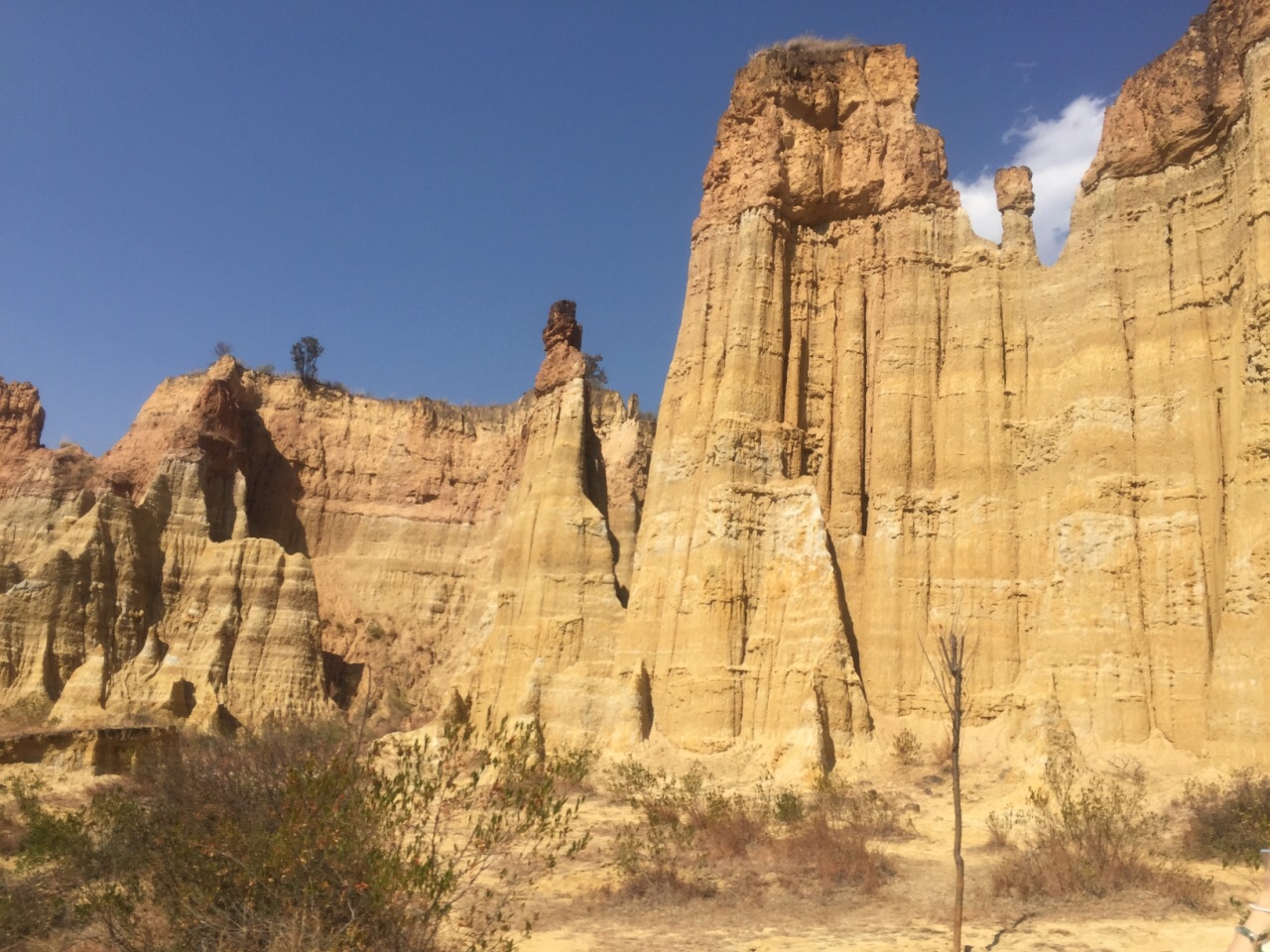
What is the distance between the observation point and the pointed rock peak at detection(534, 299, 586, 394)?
4172cm

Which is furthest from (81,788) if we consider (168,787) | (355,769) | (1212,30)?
(1212,30)

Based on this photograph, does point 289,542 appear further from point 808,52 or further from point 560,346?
point 808,52

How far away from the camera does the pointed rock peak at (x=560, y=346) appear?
41.7m

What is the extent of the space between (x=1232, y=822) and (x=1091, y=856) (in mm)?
3309

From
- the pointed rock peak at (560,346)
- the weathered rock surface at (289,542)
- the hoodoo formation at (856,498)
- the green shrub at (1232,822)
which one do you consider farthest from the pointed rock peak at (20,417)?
the green shrub at (1232,822)

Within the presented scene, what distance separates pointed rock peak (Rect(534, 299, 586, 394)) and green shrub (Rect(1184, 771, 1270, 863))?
28.7 metres

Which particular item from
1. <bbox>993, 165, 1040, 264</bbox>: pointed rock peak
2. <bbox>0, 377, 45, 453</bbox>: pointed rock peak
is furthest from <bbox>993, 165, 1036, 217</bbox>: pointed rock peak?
<bbox>0, 377, 45, 453</bbox>: pointed rock peak

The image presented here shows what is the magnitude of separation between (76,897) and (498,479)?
38.6 meters

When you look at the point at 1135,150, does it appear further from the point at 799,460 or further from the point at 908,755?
the point at 908,755

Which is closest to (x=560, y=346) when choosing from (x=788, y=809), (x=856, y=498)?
(x=856, y=498)

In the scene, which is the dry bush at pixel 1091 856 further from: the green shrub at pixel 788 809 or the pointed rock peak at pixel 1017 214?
the pointed rock peak at pixel 1017 214

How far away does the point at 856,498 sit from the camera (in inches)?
1161

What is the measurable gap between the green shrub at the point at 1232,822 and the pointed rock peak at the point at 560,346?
28.7 meters

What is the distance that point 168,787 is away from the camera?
48.2 feet
